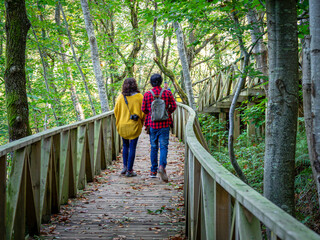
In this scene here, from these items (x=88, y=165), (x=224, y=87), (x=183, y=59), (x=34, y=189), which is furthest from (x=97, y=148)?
(x=224, y=87)

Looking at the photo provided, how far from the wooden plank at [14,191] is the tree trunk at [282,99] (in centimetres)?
229

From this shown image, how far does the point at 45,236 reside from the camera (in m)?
3.53

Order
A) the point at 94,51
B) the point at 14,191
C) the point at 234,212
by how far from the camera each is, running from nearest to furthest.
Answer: the point at 234,212 → the point at 14,191 → the point at 94,51

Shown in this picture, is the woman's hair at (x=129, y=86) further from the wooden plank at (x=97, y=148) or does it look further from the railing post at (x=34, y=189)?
the railing post at (x=34, y=189)

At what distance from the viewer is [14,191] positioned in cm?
293

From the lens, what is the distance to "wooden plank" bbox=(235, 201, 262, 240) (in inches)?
57.8

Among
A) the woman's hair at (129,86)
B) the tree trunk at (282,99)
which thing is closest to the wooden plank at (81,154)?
the woman's hair at (129,86)

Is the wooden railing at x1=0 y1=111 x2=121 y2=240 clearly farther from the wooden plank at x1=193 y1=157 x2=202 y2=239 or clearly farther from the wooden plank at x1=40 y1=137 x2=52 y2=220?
the wooden plank at x1=193 y1=157 x2=202 y2=239

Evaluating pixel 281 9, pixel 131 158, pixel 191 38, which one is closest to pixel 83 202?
pixel 131 158

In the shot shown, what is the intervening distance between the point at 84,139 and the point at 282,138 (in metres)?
3.36

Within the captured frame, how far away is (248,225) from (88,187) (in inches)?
178

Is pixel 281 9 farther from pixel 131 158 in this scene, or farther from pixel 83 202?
pixel 131 158

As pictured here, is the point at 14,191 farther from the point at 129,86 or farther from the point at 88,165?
the point at 129,86

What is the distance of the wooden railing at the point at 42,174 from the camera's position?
9.50 ft
